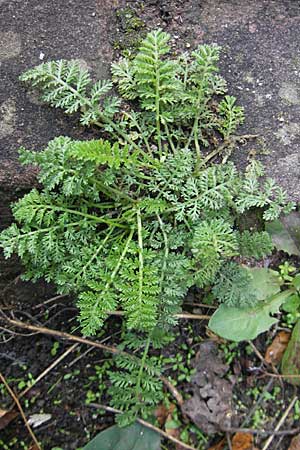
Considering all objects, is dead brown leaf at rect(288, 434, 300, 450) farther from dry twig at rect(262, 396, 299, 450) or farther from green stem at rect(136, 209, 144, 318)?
green stem at rect(136, 209, 144, 318)

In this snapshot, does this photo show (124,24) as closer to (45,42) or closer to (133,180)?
(45,42)

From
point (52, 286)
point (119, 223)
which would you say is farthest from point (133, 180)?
point (52, 286)

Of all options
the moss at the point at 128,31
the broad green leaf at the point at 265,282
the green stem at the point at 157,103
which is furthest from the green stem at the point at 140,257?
the moss at the point at 128,31

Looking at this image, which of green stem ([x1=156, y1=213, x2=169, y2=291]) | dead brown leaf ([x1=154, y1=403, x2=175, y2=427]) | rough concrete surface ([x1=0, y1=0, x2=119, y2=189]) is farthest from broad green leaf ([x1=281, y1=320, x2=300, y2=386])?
rough concrete surface ([x1=0, y1=0, x2=119, y2=189])

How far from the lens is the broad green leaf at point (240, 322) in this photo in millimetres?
2373

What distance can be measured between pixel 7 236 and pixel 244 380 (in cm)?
111

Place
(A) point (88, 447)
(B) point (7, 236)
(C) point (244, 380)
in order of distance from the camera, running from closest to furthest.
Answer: (B) point (7, 236) < (A) point (88, 447) < (C) point (244, 380)

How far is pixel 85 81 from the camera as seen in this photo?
2.28 metres

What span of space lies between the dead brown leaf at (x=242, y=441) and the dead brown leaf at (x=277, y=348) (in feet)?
1.01

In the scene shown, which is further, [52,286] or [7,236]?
[52,286]

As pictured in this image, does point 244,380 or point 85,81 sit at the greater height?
point 85,81

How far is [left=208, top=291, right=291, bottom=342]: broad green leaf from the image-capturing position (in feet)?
7.79

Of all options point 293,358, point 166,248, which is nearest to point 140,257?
point 166,248

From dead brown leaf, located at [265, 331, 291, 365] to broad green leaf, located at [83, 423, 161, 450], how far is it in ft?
1.84
